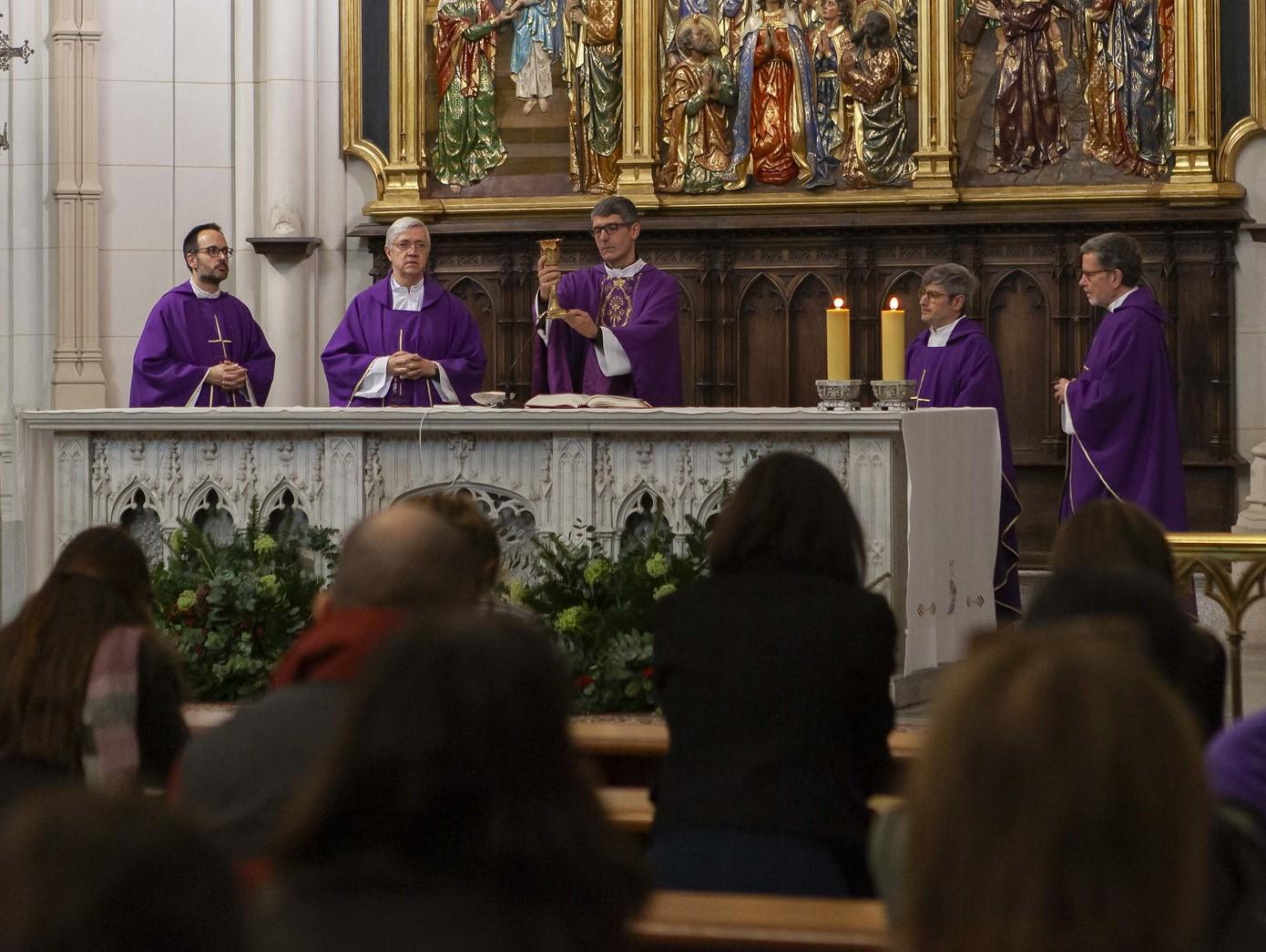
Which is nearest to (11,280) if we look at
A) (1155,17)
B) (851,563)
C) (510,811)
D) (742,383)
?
(742,383)

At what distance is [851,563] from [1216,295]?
309 inches

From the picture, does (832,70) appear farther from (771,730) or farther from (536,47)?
(771,730)

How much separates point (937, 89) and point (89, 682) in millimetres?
8555

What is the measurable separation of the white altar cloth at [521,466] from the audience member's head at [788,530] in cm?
324

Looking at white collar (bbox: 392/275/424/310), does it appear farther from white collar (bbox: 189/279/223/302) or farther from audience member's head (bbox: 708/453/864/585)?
audience member's head (bbox: 708/453/864/585)

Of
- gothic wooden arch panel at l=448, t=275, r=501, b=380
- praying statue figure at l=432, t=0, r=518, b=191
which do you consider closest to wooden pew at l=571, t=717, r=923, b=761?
gothic wooden arch panel at l=448, t=275, r=501, b=380

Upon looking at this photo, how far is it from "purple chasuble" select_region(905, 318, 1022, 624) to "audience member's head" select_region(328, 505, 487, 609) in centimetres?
605

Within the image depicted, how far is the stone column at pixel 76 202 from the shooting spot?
1137cm

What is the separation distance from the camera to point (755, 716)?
122 inches

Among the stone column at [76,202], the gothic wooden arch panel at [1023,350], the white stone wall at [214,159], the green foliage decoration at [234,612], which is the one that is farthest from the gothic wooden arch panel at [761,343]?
the green foliage decoration at [234,612]

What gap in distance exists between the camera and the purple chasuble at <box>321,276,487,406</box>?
327 inches

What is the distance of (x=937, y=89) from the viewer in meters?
10.9

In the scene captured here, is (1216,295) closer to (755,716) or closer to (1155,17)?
(1155,17)

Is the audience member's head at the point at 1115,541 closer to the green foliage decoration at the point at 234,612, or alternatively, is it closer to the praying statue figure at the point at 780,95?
the green foliage decoration at the point at 234,612
